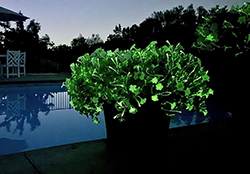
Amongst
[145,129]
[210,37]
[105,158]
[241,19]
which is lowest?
[105,158]

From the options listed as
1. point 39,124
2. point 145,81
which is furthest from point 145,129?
point 39,124

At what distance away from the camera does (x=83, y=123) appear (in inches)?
164

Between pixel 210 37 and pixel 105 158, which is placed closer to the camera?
pixel 105 158

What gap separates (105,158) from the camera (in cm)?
150

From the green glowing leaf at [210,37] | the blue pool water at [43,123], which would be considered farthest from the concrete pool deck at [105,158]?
the blue pool water at [43,123]

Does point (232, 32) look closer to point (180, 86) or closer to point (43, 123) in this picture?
point (180, 86)

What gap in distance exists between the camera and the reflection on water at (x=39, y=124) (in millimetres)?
3174

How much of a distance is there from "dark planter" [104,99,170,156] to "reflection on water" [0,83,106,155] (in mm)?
2002

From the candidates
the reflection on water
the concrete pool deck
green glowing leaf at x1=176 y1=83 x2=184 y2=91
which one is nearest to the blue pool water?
the reflection on water

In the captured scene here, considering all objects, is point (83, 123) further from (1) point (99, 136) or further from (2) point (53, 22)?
(2) point (53, 22)

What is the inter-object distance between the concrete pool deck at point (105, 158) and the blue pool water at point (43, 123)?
61.5 inches

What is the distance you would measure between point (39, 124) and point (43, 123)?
100 mm

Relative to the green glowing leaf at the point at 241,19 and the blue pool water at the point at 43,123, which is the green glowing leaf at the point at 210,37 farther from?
the blue pool water at the point at 43,123

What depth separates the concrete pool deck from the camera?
1.37 meters
